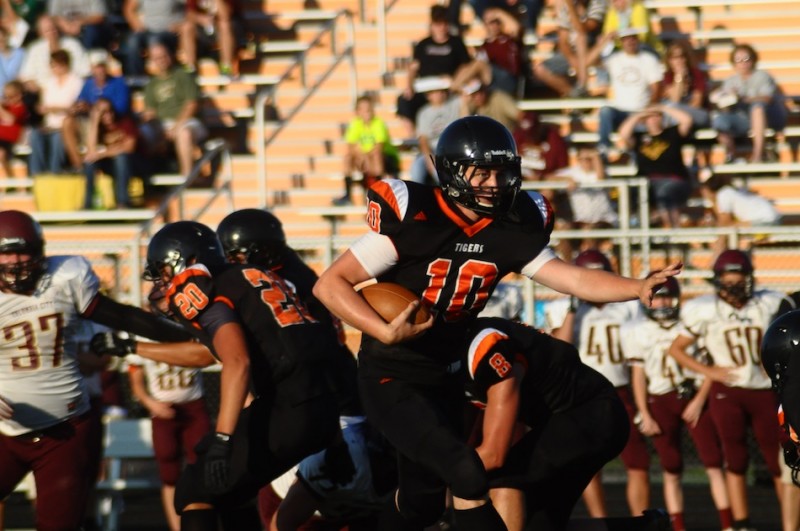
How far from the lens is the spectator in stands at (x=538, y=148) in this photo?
41.5ft

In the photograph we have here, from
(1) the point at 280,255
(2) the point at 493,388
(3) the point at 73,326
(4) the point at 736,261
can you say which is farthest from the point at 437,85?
(2) the point at 493,388

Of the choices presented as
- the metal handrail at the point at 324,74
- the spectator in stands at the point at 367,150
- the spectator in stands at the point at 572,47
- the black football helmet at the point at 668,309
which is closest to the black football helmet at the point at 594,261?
the black football helmet at the point at 668,309

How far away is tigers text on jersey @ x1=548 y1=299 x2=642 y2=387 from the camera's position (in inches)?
374

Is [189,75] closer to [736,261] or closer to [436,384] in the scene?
[736,261]

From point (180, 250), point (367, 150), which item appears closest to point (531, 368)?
point (180, 250)

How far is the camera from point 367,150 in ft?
43.5

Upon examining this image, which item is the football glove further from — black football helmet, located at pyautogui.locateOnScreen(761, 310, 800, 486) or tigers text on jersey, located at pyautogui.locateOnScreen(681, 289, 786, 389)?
tigers text on jersey, located at pyautogui.locateOnScreen(681, 289, 786, 389)

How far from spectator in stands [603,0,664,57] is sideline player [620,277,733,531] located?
16.0ft

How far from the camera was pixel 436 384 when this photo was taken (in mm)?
6227

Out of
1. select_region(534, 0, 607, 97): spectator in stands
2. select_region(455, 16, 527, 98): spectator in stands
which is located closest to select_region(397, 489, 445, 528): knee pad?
select_region(455, 16, 527, 98): spectator in stands

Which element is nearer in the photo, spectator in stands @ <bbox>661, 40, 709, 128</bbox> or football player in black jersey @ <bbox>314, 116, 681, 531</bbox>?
football player in black jersey @ <bbox>314, 116, 681, 531</bbox>

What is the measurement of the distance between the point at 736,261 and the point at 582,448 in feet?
11.2

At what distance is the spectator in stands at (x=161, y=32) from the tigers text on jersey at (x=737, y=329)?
703 cm

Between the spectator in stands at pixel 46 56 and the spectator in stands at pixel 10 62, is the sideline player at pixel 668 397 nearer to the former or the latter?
the spectator in stands at pixel 46 56
